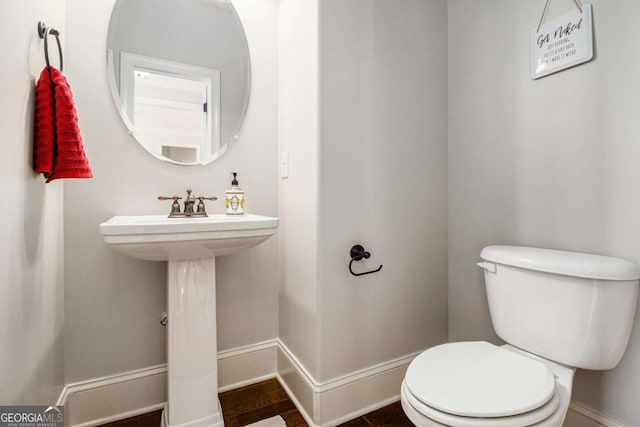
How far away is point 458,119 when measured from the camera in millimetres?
1604

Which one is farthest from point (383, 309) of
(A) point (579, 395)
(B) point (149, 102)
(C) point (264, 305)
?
(B) point (149, 102)

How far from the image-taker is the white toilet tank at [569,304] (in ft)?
3.06

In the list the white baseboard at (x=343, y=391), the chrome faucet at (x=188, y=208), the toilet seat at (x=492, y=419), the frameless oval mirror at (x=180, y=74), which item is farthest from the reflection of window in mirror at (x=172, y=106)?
the toilet seat at (x=492, y=419)

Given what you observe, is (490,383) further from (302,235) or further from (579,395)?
(302,235)

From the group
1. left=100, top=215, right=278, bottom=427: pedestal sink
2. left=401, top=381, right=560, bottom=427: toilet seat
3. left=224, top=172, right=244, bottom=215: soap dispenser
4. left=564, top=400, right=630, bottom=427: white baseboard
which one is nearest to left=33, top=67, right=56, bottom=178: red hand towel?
left=100, top=215, right=278, bottom=427: pedestal sink

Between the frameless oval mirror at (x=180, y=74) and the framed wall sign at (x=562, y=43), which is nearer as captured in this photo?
the framed wall sign at (x=562, y=43)

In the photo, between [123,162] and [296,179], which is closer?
[123,162]

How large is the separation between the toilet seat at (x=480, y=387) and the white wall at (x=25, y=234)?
1.14m

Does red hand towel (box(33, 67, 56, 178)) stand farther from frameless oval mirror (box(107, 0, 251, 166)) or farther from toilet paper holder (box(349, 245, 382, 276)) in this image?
toilet paper holder (box(349, 245, 382, 276))

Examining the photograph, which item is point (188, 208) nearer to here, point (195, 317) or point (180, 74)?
point (195, 317)

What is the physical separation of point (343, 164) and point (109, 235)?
890 mm

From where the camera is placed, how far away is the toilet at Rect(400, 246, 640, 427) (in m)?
0.80

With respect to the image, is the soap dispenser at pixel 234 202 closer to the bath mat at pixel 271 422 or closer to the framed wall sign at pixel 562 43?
the bath mat at pixel 271 422

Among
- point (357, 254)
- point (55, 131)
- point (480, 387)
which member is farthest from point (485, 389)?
point (55, 131)
